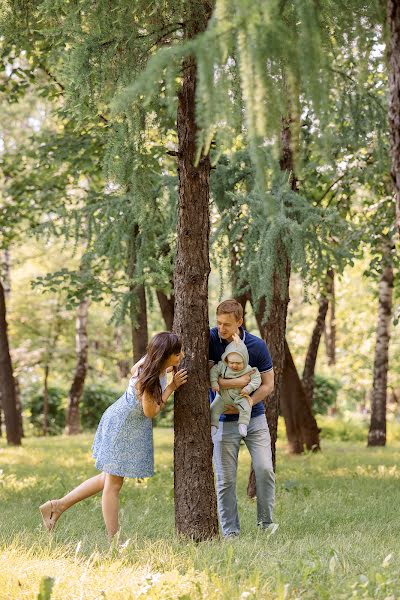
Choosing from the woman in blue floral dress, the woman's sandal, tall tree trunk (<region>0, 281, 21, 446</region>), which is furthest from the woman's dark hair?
tall tree trunk (<region>0, 281, 21, 446</region>)

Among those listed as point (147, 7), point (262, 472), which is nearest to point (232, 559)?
point (262, 472)

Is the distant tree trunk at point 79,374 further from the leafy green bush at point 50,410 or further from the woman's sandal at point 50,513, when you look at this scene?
the woman's sandal at point 50,513

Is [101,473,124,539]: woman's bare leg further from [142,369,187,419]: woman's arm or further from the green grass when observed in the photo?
[142,369,187,419]: woman's arm

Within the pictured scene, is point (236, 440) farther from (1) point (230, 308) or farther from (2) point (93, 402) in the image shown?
(2) point (93, 402)

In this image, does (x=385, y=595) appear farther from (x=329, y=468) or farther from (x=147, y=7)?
(x=329, y=468)

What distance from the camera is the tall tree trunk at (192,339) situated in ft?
18.2

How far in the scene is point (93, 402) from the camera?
2314cm

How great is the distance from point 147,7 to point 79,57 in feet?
2.19

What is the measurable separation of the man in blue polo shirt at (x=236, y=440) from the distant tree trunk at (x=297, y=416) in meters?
6.27

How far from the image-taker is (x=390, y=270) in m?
14.8

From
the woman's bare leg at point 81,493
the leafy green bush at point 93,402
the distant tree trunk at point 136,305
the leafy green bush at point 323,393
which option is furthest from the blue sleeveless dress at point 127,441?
the leafy green bush at point 323,393

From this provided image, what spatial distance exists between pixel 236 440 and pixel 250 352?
717 millimetres

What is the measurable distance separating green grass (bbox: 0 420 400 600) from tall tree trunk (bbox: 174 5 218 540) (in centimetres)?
27

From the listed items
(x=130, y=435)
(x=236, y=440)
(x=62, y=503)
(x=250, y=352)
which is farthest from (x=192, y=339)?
(x=62, y=503)
